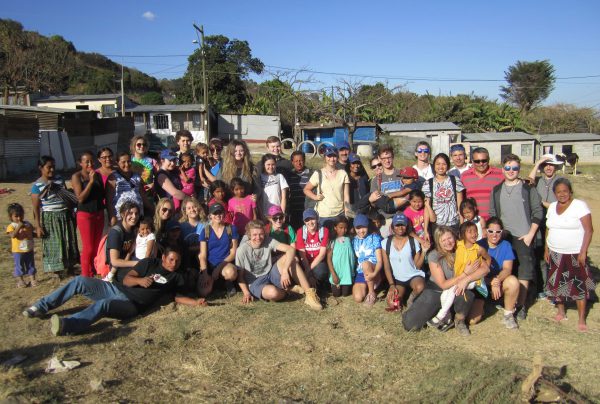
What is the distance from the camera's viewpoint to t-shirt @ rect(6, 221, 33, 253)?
570 centimetres

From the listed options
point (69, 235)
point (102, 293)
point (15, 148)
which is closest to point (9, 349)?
point (102, 293)

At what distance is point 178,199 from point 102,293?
161cm

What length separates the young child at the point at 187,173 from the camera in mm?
6367

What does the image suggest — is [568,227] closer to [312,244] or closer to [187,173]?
[312,244]

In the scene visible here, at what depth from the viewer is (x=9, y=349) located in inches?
169

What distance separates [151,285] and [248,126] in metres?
33.1

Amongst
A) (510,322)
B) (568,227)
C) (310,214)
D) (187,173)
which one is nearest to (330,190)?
(310,214)

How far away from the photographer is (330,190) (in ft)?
19.8

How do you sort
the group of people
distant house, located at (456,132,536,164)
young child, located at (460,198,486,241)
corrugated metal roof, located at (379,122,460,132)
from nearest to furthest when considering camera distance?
the group of people
young child, located at (460,198,486,241)
distant house, located at (456,132,536,164)
corrugated metal roof, located at (379,122,460,132)

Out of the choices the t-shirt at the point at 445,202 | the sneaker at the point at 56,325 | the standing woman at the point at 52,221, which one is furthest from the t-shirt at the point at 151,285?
the t-shirt at the point at 445,202

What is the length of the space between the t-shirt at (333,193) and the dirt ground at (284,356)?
114 centimetres

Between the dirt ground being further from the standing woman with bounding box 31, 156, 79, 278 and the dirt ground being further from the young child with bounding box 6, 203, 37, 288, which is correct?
the standing woman with bounding box 31, 156, 79, 278

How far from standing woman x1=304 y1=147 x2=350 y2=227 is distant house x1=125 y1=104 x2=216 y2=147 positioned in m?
29.5

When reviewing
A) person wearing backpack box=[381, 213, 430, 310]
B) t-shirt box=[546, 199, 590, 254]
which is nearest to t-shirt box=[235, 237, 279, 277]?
person wearing backpack box=[381, 213, 430, 310]
